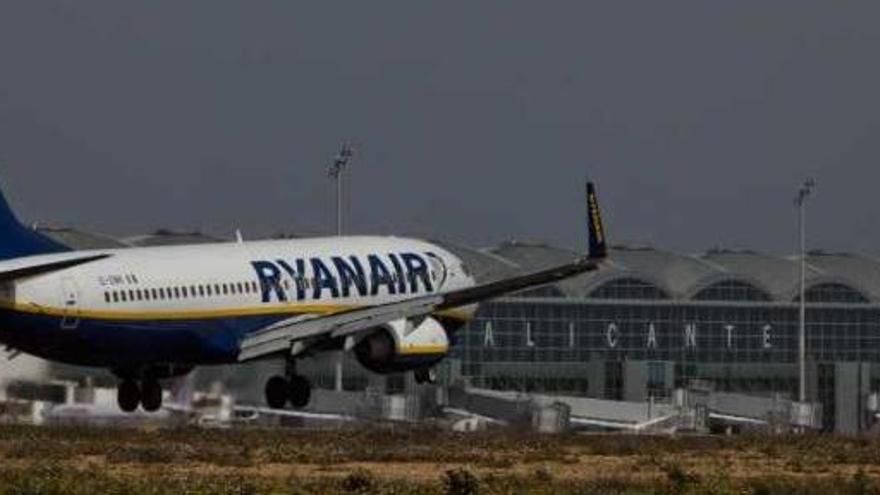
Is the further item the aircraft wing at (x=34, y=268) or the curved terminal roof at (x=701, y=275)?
the curved terminal roof at (x=701, y=275)

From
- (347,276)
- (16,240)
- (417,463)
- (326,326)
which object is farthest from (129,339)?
(417,463)

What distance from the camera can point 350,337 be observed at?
276 ft

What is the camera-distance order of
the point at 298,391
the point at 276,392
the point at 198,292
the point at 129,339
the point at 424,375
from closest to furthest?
the point at 129,339 → the point at 198,292 → the point at 298,391 → the point at 276,392 → the point at 424,375

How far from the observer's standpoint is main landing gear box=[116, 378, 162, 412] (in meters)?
82.9

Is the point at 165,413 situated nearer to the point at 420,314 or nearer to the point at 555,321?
the point at 420,314

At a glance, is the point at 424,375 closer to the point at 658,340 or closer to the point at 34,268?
the point at 34,268

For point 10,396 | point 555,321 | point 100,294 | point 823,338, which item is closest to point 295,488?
point 100,294

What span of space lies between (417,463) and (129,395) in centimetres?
1427

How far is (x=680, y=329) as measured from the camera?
529 feet

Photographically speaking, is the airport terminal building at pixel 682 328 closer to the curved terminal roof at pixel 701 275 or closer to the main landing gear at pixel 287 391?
the curved terminal roof at pixel 701 275

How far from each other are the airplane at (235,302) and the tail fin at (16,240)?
4cm

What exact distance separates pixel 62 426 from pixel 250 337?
8462 mm

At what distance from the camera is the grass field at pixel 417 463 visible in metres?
57.1

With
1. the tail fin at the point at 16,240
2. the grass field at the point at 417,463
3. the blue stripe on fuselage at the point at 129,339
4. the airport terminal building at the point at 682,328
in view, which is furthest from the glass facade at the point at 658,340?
the tail fin at the point at 16,240
